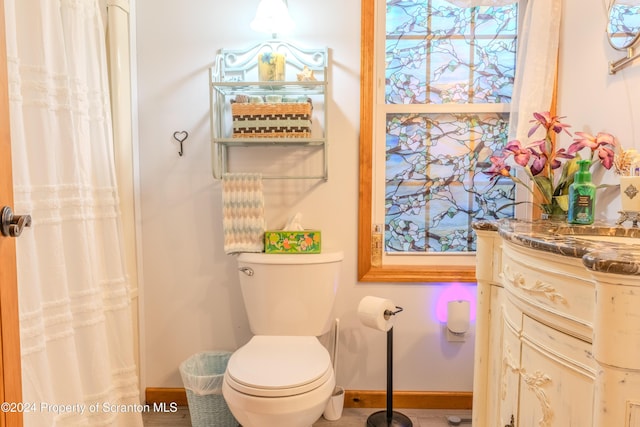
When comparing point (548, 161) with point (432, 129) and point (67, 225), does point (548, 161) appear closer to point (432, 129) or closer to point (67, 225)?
point (432, 129)

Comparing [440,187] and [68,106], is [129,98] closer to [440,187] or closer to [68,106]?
[68,106]

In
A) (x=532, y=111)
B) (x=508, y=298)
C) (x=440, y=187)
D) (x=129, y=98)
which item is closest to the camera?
(x=508, y=298)

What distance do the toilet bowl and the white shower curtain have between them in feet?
1.55

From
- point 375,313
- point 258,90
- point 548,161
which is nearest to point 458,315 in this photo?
point 375,313

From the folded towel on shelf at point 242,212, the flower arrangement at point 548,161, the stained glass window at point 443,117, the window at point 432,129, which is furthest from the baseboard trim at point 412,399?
the flower arrangement at point 548,161

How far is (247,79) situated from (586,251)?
5.03 feet

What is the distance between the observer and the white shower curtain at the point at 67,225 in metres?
1.10

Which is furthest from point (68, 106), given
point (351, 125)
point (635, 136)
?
point (635, 136)

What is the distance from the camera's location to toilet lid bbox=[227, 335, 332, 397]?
1.27 m

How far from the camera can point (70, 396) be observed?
1253 millimetres

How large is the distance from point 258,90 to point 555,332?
148cm

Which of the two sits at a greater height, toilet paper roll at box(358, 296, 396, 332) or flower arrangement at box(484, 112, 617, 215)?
flower arrangement at box(484, 112, 617, 215)

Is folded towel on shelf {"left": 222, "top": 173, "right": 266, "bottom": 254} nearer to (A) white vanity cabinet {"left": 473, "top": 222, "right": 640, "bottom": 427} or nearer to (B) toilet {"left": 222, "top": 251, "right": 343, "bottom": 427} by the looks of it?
(B) toilet {"left": 222, "top": 251, "right": 343, "bottom": 427}

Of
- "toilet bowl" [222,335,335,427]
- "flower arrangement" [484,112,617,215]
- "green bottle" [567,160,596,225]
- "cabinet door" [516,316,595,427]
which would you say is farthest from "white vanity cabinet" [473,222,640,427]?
"toilet bowl" [222,335,335,427]
